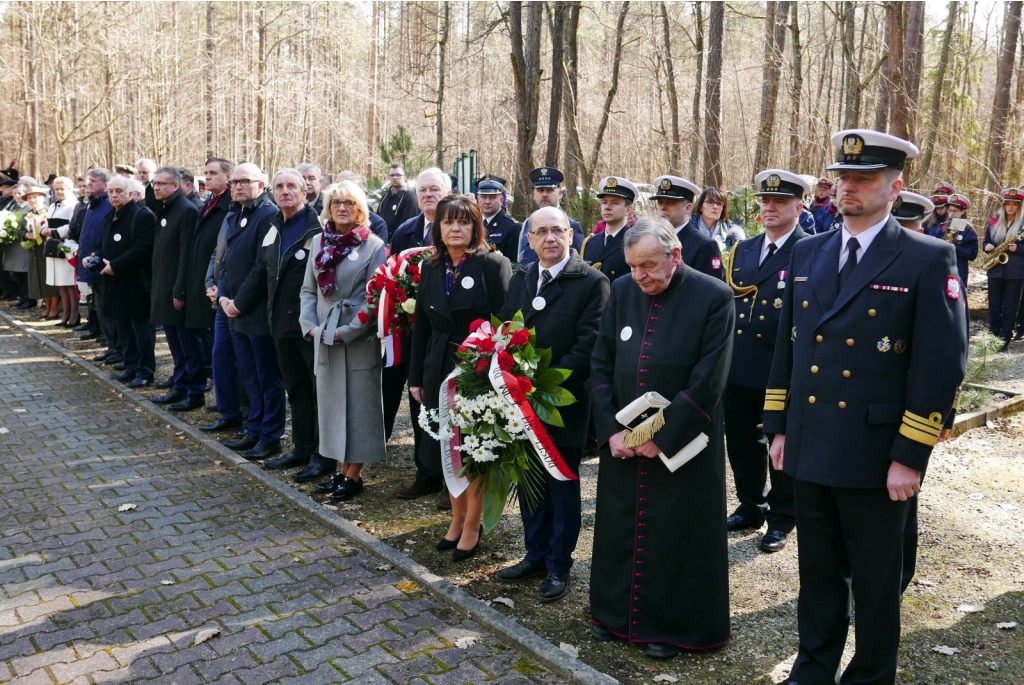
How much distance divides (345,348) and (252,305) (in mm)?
1365

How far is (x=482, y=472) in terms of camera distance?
5.27 metres

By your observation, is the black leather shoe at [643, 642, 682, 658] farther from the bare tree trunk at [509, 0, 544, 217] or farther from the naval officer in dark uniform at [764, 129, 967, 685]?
the bare tree trunk at [509, 0, 544, 217]

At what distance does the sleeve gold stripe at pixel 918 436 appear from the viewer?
3.50m

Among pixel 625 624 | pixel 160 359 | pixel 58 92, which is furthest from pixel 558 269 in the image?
pixel 58 92

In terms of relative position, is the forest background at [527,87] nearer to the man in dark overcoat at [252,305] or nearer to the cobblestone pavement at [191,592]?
the man in dark overcoat at [252,305]

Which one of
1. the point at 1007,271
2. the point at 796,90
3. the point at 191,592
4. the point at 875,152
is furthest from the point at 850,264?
the point at 796,90

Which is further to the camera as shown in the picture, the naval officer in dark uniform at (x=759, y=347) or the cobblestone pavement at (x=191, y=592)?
the naval officer in dark uniform at (x=759, y=347)

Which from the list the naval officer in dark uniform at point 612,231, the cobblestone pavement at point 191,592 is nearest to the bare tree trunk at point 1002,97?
the naval officer in dark uniform at point 612,231

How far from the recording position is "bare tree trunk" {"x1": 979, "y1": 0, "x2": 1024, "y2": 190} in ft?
59.0

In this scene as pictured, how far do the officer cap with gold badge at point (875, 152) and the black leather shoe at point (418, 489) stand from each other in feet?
13.4

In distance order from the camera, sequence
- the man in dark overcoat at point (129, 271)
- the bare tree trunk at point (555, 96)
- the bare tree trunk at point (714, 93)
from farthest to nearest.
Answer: the bare tree trunk at point (714, 93), the bare tree trunk at point (555, 96), the man in dark overcoat at point (129, 271)

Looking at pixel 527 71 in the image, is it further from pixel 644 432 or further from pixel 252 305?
pixel 644 432

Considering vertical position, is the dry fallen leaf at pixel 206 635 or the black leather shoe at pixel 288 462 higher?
the black leather shoe at pixel 288 462

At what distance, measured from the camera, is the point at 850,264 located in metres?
3.79
